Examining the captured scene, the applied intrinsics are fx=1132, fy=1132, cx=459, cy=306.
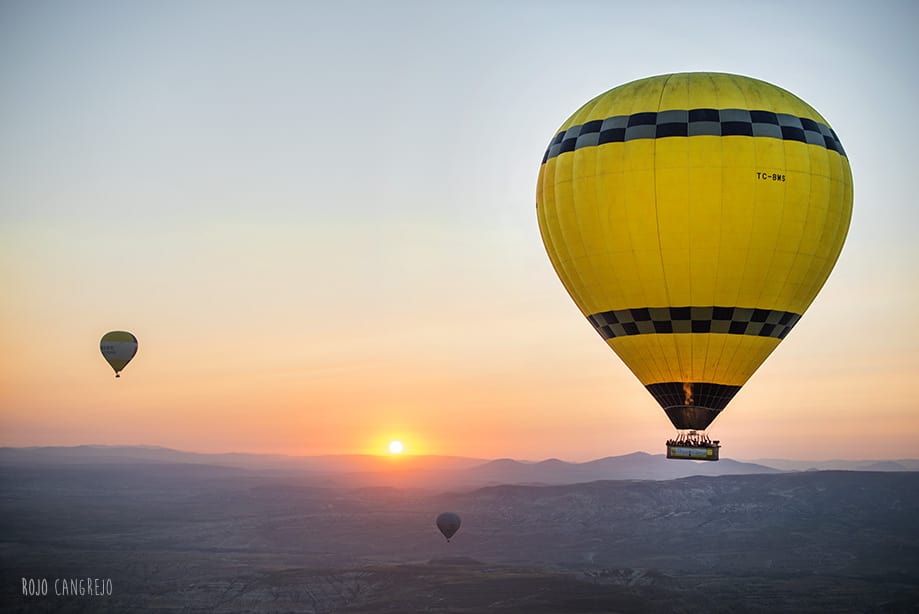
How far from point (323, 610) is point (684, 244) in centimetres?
12452

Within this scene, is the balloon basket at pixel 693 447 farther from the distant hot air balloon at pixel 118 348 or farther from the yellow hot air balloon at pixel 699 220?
the distant hot air balloon at pixel 118 348

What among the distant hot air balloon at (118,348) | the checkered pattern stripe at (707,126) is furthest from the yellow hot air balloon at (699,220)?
the distant hot air balloon at (118,348)

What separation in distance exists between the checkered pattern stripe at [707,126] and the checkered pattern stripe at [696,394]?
9.95 m

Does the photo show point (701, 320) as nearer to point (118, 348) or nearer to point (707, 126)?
point (707, 126)

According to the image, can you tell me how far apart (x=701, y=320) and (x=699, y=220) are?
13.2ft

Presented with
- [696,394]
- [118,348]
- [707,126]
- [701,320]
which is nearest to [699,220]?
[707,126]

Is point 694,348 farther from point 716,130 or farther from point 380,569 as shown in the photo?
point 380,569

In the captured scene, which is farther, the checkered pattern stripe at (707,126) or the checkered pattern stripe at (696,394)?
the checkered pattern stripe at (696,394)

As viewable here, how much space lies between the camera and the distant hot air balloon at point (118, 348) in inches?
3413

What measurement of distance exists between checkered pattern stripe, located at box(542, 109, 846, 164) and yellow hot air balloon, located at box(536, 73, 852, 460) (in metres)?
0.05

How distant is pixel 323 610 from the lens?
157 metres

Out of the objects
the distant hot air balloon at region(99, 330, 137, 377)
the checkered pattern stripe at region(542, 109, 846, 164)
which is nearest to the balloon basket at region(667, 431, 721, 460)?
the checkered pattern stripe at region(542, 109, 846, 164)

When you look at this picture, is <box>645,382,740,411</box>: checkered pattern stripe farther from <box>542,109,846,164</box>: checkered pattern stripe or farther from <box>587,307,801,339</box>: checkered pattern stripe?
<box>542,109,846,164</box>: checkered pattern stripe

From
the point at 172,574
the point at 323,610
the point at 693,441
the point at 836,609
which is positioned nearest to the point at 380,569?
the point at 323,610
